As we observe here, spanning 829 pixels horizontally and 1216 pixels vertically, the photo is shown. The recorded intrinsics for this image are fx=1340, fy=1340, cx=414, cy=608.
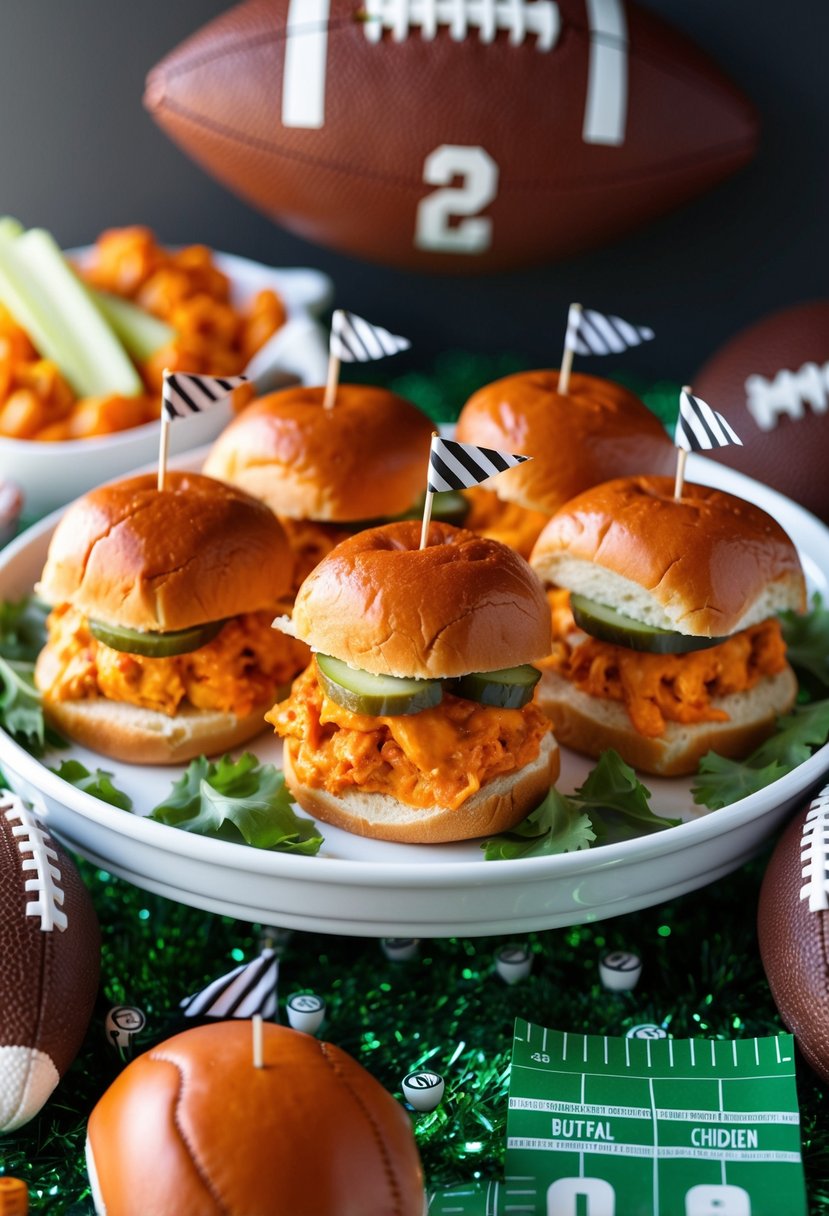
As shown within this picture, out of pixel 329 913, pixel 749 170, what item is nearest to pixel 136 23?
pixel 749 170

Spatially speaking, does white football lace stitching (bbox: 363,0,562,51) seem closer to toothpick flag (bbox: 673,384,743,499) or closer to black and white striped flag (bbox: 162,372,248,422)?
black and white striped flag (bbox: 162,372,248,422)

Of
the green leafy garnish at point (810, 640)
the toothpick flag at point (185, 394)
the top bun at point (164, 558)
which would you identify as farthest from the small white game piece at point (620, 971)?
the toothpick flag at point (185, 394)

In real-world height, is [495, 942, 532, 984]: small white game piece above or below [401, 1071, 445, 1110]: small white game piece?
below

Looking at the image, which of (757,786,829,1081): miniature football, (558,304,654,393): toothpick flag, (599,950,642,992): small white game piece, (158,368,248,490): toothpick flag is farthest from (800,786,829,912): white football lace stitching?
(158,368,248,490): toothpick flag

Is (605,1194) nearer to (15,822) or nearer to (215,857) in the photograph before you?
(215,857)

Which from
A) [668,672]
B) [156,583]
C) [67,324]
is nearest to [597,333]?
[668,672]

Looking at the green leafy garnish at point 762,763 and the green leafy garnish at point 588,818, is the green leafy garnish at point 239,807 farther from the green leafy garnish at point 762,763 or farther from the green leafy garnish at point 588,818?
the green leafy garnish at point 762,763
